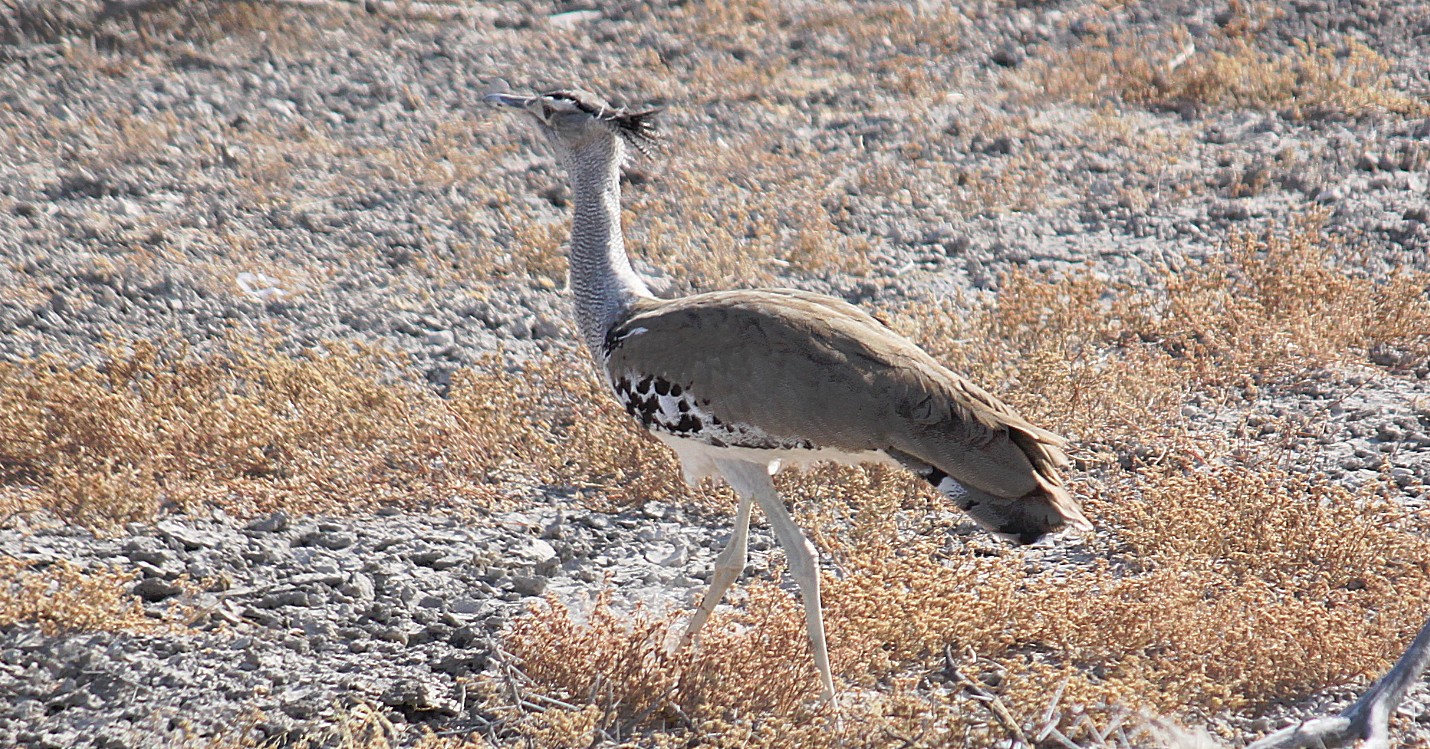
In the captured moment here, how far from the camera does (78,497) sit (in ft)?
15.4

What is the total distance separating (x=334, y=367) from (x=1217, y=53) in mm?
7537

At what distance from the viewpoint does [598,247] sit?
4402mm

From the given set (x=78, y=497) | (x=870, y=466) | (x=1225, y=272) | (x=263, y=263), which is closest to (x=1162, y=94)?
(x=1225, y=272)

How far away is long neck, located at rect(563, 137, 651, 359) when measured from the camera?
14.3 feet

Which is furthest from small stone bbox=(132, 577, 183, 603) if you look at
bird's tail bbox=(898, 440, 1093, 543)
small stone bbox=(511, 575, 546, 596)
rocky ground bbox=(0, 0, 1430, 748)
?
bird's tail bbox=(898, 440, 1093, 543)

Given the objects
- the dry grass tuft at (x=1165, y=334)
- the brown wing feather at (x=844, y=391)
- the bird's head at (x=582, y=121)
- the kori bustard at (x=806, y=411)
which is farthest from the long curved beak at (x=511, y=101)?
the dry grass tuft at (x=1165, y=334)

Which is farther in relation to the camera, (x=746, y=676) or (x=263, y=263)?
(x=263, y=263)

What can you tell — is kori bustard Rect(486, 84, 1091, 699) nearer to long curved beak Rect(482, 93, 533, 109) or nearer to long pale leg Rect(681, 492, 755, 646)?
long pale leg Rect(681, 492, 755, 646)

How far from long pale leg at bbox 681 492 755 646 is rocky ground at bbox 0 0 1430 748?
0.46 meters

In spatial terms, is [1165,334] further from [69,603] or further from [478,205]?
[69,603]

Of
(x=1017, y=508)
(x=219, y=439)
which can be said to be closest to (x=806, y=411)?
(x=1017, y=508)

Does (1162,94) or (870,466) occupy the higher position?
(1162,94)

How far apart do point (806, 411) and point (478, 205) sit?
14.8 feet

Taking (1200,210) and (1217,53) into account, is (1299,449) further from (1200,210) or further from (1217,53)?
(1217,53)
